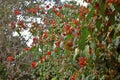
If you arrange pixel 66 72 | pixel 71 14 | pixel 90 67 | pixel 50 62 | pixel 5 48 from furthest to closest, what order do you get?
1. pixel 5 48
2. pixel 50 62
3. pixel 71 14
4. pixel 66 72
5. pixel 90 67

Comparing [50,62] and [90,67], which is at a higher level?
[50,62]

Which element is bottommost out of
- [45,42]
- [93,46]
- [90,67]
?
[93,46]

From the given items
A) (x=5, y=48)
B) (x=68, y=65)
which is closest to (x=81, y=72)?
(x=68, y=65)

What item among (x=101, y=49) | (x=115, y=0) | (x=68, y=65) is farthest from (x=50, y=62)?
(x=115, y=0)

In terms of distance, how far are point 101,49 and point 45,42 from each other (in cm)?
172

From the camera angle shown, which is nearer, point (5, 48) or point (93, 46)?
point (93, 46)

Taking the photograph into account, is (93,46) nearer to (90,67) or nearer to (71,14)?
(90,67)

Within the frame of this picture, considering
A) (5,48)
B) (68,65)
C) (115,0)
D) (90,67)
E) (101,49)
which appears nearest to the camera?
(115,0)

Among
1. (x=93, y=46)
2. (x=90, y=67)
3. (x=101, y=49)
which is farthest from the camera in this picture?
(x=90, y=67)

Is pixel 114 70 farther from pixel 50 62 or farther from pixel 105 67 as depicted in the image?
pixel 50 62

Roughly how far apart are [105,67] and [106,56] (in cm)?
Answer: 17

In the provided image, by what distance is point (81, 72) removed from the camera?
10.5ft

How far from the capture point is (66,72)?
423 cm

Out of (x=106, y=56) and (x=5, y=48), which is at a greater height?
(x=5, y=48)
